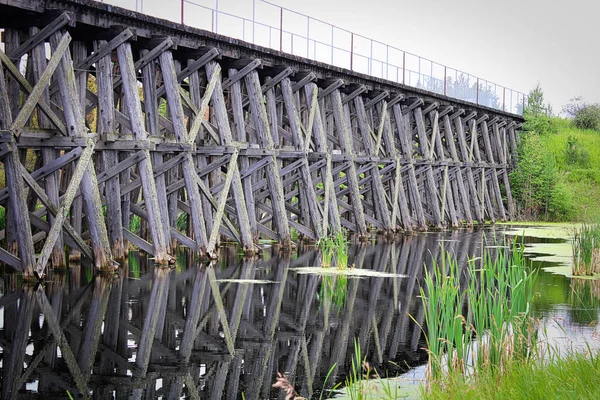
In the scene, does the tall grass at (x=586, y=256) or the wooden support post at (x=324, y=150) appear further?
the wooden support post at (x=324, y=150)

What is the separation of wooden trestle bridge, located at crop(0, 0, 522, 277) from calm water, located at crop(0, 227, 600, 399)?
31.7 inches

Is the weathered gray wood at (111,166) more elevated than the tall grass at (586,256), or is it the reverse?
the weathered gray wood at (111,166)

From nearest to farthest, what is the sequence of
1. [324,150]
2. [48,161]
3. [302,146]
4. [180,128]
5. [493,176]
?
[48,161], [180,128], [302,146], [324,150], [493,176]

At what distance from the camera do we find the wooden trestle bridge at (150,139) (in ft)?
38.1

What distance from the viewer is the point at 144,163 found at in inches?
510

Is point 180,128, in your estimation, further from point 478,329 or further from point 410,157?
point 410,157

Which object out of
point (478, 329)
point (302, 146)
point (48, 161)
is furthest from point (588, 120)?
point (478, 329)

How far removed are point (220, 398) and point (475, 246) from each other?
14280 mm

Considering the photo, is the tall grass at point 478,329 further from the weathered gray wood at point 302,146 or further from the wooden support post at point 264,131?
the weathered gray wood at point 302,146

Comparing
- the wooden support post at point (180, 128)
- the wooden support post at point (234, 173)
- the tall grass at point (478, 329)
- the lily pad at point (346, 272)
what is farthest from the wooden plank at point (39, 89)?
the tall grass at point (478, 329)

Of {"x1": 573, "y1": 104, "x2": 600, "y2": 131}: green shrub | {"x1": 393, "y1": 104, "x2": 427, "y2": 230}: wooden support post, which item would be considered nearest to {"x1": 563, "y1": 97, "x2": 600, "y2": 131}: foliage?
{"x1": 573, "y1": 104, "x2": 600, "y2": 131}: green shrub

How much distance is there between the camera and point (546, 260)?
52.4 feet

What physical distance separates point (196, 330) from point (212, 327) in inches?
Answer: 9.2

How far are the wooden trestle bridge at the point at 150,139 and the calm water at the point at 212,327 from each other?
0.80m
